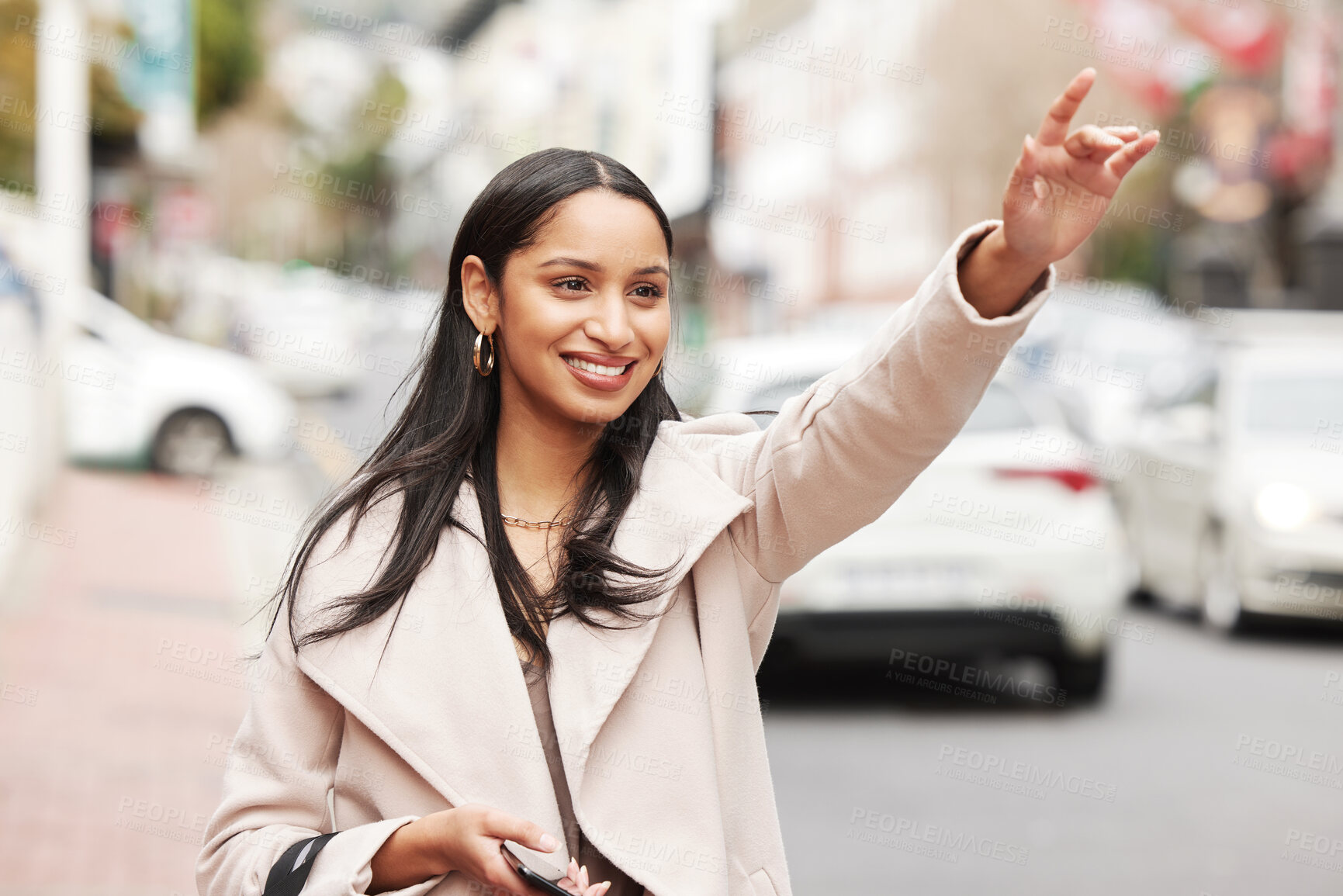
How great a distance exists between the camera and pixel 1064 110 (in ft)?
5.38

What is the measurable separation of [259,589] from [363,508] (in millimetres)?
8483

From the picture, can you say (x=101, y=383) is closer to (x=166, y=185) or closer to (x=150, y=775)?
(x=150, y=775)

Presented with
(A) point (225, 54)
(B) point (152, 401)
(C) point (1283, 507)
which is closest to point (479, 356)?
(C) point (1283, 507)

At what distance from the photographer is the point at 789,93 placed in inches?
2327

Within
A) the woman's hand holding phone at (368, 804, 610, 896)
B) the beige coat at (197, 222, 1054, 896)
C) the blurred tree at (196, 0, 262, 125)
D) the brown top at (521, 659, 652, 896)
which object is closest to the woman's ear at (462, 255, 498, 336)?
the beige coat at (197, 222, 1054, 896)

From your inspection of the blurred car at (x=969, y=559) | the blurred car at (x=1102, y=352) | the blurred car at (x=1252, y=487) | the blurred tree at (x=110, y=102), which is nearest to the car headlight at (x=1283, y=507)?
the blurred car at (x=1252, y=487)

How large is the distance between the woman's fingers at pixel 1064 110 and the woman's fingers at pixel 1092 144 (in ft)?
0.05

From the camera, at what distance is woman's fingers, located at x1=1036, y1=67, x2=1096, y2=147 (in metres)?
1.59

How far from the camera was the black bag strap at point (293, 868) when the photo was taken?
1.86 metres

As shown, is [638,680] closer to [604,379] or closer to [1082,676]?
[604,379]

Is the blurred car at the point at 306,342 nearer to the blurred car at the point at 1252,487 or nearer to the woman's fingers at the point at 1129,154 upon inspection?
the blurred car at the point at 1252,487

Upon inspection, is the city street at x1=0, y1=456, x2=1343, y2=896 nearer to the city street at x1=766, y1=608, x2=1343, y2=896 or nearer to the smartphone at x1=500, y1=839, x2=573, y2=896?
the city street at x1=766, y1=608, x2=1343, y2=896

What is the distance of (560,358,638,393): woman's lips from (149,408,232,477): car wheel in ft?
49.0

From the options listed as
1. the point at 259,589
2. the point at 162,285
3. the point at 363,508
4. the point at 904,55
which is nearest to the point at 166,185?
the point at 162,285
